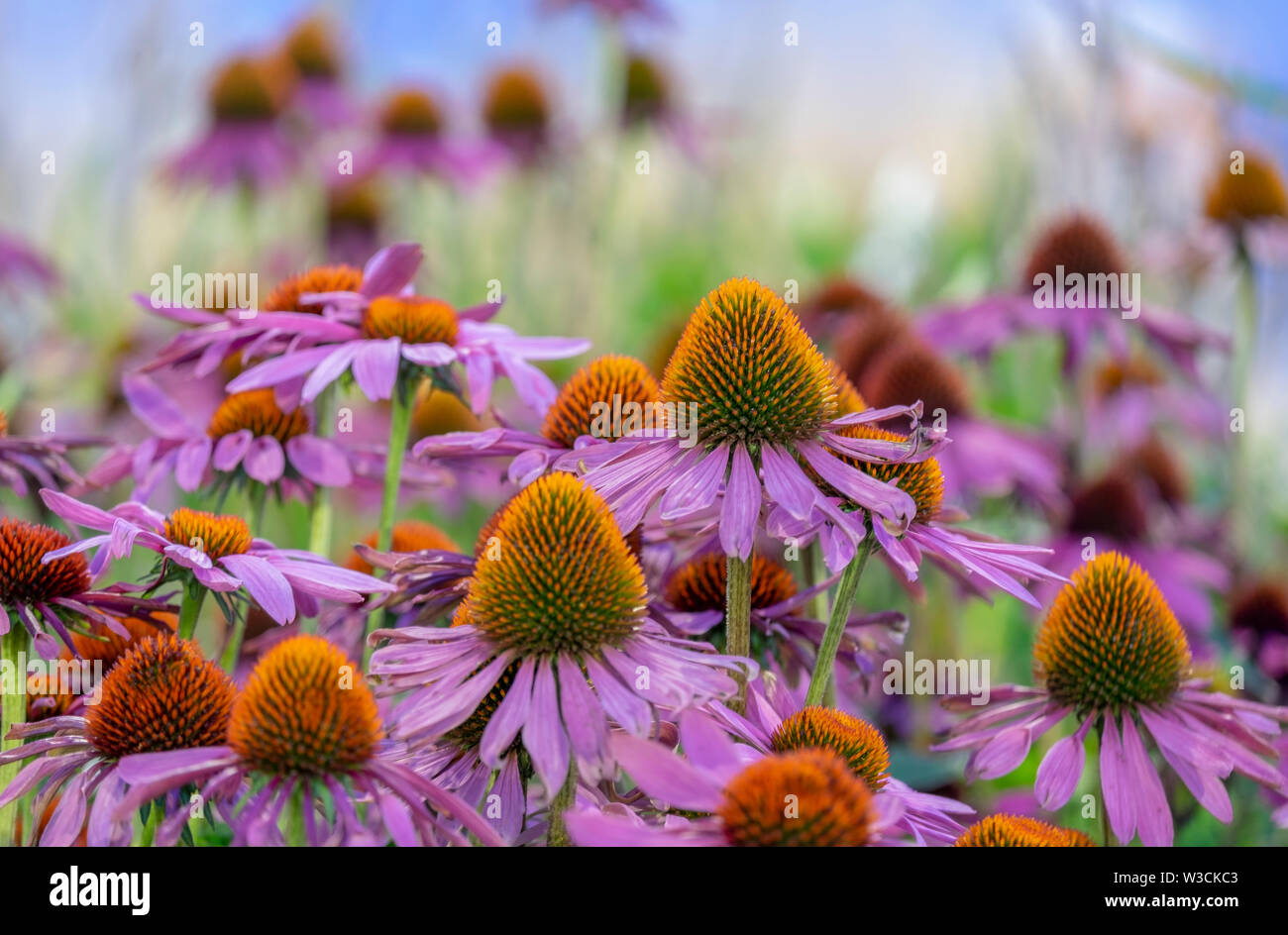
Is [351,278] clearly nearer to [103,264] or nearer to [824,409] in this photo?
[824,409]

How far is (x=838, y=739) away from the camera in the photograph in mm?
968

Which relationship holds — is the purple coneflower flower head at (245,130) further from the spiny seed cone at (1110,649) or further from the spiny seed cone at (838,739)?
the spiny seed cone at (838,739)

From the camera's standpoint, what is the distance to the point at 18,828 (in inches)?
45.4

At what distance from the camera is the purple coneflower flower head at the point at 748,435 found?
1.02 metres

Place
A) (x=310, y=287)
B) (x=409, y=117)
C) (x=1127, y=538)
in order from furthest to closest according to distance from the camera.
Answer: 1. (x=409, y=117)
2. (x=1127, y=538)
3. (x=310, y=287)

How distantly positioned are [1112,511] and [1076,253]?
0.68 m

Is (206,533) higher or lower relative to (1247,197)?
A: lower

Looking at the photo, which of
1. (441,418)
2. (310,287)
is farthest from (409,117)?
(310,287)

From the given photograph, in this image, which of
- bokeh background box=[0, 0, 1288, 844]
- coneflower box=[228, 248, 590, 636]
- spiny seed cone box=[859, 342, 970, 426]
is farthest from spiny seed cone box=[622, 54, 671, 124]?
coneflower box=[228, 248, 590, 636]

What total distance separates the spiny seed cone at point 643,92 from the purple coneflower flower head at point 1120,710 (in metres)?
3.23

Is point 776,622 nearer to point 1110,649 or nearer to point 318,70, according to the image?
point 1110,649

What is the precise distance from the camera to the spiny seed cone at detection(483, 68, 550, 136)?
425cm

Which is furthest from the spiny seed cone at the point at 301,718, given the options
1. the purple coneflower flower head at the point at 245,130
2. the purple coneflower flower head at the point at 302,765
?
the purple coneflower flower head at the point at 245,130
